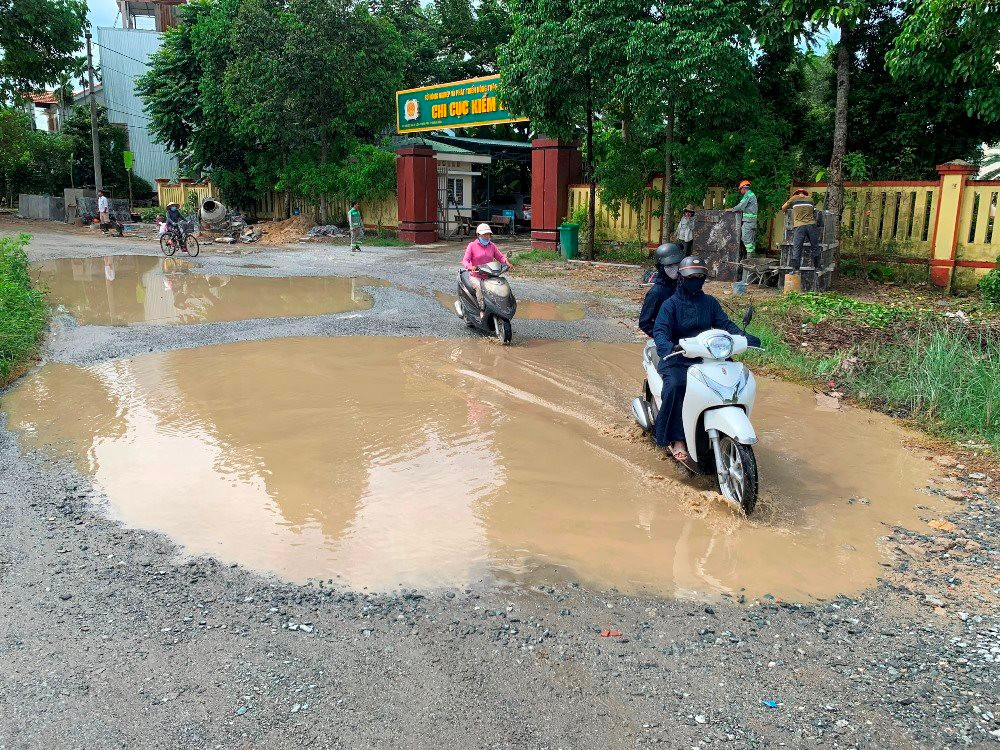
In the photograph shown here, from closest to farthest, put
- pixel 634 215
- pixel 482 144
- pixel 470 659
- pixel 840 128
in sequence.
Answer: pixel 470 659 < pixel 840 128 < pixel 634 215 < pixel 482 144

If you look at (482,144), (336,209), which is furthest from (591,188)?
(336,209)

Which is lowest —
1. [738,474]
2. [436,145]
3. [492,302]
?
[738,474]

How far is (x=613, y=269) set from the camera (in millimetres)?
16531

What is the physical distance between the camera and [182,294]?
1384cm

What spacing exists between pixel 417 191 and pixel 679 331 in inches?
750

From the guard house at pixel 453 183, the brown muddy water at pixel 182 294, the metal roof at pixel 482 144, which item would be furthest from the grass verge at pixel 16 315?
the metal roof at pixel 482 144

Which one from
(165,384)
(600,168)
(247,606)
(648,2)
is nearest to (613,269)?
(600,168)

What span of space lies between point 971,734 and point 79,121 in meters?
45.4

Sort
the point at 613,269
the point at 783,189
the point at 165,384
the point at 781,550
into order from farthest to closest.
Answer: the point at 613,269 < the point at 783,189 < the point at 165,384 < the point at 781,550

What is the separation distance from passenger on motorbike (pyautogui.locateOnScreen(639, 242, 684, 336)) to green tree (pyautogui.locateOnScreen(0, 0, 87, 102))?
33.7 meters

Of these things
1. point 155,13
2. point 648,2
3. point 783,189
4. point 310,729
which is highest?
point 155,13

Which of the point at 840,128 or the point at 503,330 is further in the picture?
the point at 840,128

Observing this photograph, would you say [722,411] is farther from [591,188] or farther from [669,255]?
[591,188]

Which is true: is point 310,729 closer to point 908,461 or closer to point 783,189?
point 908,461
